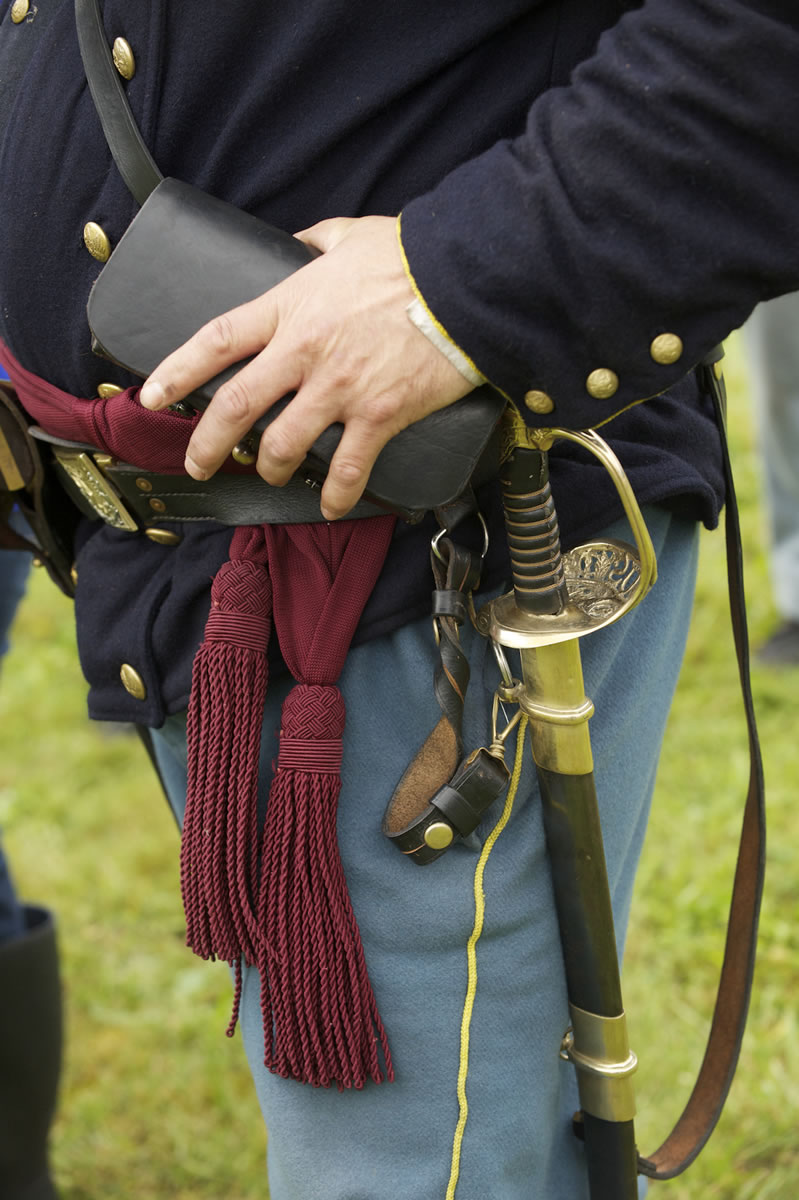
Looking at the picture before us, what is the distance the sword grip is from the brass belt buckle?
357mm

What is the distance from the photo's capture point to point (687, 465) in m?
0.99

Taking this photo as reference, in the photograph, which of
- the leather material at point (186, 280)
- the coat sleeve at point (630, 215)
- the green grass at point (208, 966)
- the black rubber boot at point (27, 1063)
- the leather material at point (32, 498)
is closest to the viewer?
the coat sleeve at point (630, 215)

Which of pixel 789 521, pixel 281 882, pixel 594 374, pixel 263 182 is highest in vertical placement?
pixel 263 182

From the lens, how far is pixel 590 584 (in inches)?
37.4

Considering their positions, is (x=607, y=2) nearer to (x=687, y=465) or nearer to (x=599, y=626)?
(x=687, y=465)

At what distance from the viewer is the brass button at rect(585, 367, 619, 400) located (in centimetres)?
80

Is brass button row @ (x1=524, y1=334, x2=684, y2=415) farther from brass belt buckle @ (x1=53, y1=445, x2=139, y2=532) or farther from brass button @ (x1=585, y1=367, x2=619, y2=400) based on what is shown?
brass belt buckle @ (x1=53, y1=445, x2=139, y2=532)

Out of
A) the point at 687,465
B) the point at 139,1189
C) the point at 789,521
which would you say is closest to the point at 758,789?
the point at 687,465

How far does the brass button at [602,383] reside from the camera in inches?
31.4

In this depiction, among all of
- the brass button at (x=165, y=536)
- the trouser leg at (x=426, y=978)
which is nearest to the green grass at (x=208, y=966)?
the trouser leg at (x=426, y=978)

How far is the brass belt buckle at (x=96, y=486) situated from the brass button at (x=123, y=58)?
306mm

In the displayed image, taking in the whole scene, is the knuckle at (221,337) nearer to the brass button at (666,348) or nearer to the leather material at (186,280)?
the leather material at (186,280)

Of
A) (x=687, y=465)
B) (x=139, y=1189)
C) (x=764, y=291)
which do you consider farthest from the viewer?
(x=139, y=1189)

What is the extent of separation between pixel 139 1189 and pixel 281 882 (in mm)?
1305
